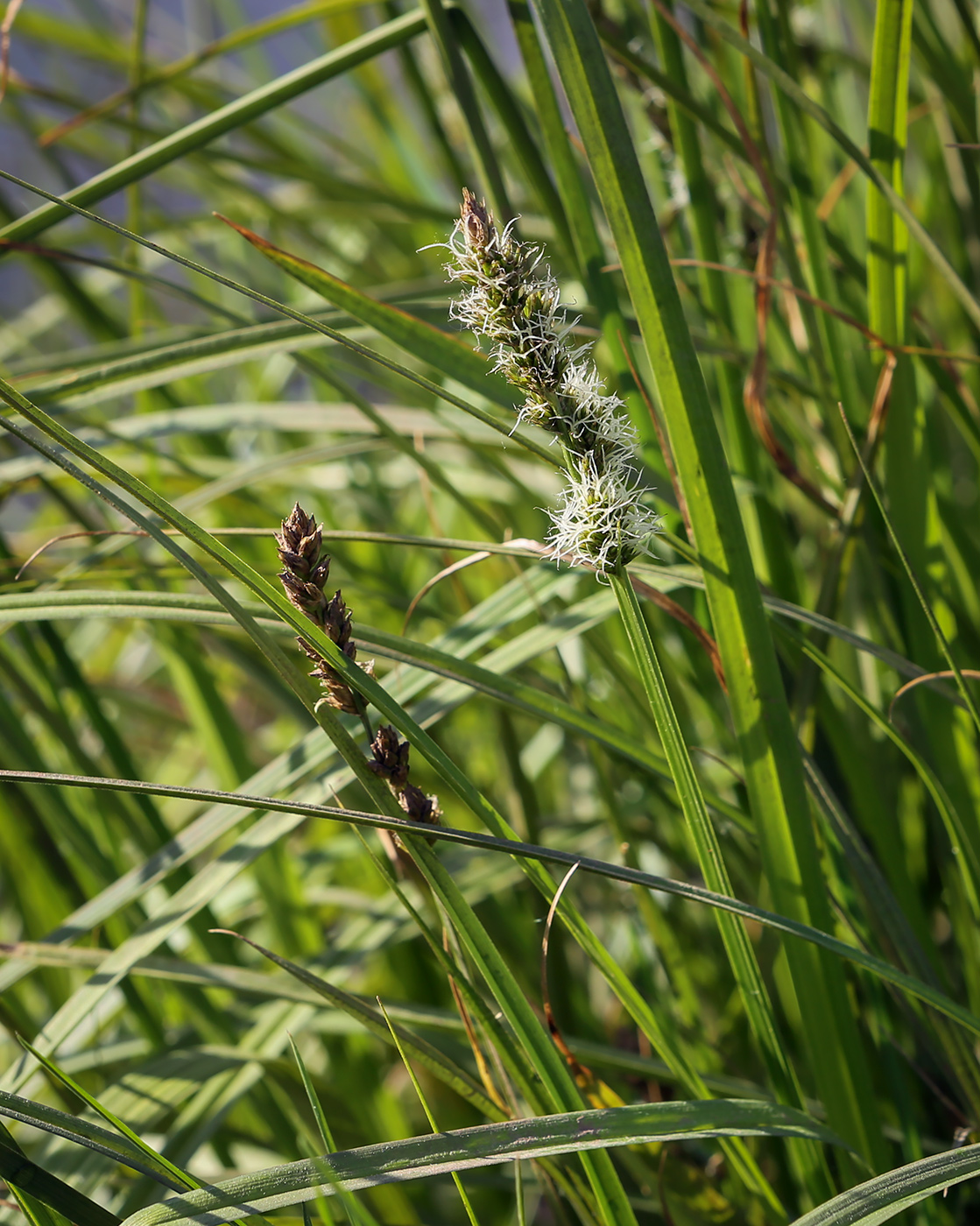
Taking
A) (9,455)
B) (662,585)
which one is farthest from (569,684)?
(9,455)

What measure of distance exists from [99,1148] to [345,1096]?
1.92ft

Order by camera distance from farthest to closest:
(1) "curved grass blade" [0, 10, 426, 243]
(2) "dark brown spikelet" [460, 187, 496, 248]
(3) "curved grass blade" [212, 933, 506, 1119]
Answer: (1) "curved grass blade" [0, 10, 426, 243] < (3) "curved grass blade" [212, 933, 506, 1119] < (2) "dark brown spikelet" [460, 187, 496, 248]

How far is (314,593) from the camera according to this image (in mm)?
341

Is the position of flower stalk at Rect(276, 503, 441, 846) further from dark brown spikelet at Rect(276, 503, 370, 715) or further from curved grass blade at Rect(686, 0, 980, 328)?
curved grass blade at Rect(686, 0, 980, 328)

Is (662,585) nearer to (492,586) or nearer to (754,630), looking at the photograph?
(754,630)

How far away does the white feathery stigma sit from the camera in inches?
12.5

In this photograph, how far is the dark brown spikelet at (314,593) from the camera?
1.10ft

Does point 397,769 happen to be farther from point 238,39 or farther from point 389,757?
→ point 238,39

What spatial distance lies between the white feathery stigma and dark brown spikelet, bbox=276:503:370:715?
98 millimetres

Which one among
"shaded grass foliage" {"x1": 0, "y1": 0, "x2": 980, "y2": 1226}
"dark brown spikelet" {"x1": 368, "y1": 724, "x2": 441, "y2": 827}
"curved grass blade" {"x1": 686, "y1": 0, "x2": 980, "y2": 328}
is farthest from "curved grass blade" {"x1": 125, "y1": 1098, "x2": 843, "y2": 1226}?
"curved grass blade" {"x1": 686, "y1": 0, "x2": 980, "y2": 328}

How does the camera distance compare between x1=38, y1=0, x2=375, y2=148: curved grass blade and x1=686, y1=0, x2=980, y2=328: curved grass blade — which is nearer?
x1=686, y1=0, x2=980, y2=328: curved grass blade

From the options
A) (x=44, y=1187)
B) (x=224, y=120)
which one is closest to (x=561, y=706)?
(x=44, y=1187)

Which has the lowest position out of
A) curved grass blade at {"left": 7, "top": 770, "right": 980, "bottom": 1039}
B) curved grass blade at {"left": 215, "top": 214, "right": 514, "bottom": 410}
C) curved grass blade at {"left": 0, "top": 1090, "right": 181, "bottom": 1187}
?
curved grass blade at {"left": 0, "top": 1090, "right": 181, "bottom": 1187}

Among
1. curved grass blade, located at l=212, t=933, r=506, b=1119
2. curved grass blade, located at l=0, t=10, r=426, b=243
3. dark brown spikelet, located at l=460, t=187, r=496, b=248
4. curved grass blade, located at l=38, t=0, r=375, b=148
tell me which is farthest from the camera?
curved grass blade, located at l=38, t=0, r=375, b=148
